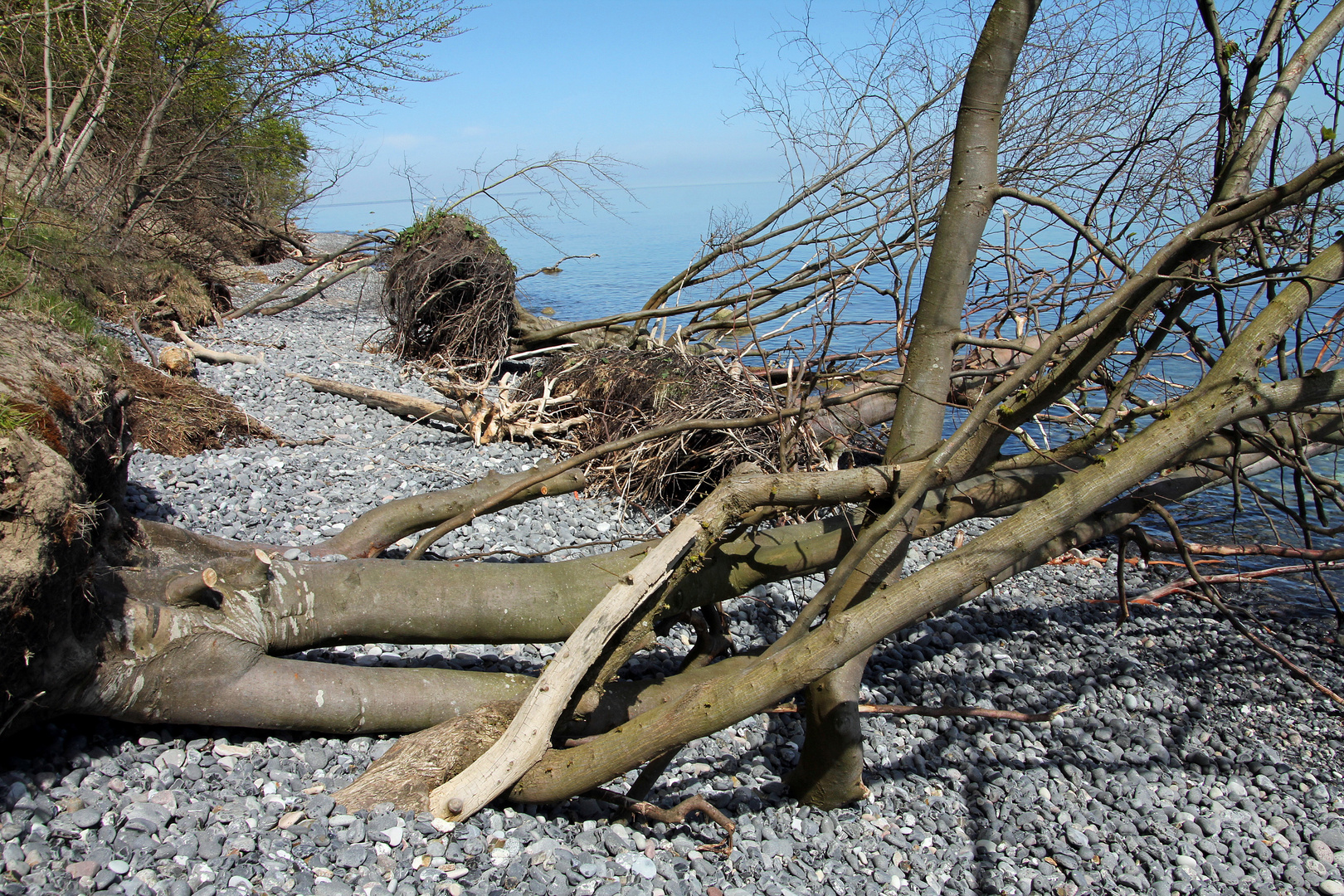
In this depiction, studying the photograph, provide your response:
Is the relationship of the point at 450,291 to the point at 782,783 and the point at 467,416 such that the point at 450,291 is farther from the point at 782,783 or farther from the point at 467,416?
the point at 782,783

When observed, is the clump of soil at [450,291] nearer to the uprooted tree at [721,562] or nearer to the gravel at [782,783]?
the gravel at [782,783]

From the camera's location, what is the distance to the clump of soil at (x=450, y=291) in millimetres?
9805

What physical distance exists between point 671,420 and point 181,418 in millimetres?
3936

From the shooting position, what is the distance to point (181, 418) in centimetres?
630

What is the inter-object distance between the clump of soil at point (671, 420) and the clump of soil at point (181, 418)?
287 centimetres

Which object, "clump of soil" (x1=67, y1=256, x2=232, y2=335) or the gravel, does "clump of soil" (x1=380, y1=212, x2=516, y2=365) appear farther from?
the gravel

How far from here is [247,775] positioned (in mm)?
2699

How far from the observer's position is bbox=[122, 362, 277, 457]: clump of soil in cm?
600

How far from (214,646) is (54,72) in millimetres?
11237

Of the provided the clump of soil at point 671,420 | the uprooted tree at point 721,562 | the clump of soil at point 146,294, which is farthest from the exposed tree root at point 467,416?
the uprooted tree at point 721,562

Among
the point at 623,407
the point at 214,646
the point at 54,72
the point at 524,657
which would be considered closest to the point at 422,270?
the point at 623,407

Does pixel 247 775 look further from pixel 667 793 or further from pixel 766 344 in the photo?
pixel 766 344

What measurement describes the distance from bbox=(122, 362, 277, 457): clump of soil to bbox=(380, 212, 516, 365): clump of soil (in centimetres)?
328

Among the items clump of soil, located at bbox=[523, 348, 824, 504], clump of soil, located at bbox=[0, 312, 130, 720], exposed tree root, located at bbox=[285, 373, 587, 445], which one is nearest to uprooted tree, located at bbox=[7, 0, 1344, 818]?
clump of soil, located at bbox=[0, 312, 130, 720]
